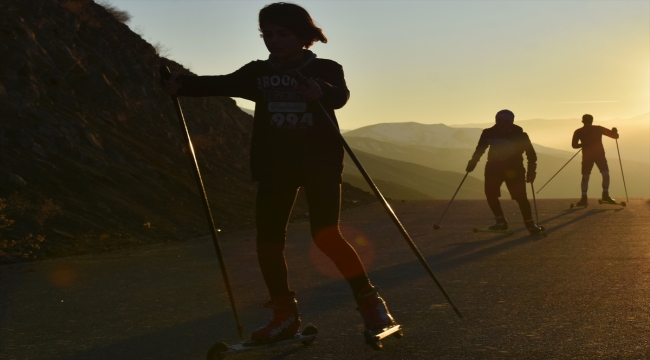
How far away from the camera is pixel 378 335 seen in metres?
4.65

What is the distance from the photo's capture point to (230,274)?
8.96 m

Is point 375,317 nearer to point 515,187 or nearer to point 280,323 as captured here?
point 280,323

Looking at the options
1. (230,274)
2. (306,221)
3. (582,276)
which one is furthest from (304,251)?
(306,221)

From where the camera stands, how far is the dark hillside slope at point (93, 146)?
451 inches

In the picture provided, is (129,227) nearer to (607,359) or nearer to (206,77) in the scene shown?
(206,77)

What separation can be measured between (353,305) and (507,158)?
6.78 meters

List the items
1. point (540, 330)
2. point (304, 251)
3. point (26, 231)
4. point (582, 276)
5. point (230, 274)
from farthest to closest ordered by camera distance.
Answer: point (304, 251) < point (26, 231) < point (230, 274) < point (582, 276) < point (540, 330)

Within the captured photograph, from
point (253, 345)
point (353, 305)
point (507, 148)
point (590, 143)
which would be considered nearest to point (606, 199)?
point (590, 143)

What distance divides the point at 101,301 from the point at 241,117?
21.1 meters

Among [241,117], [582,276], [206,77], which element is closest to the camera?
[206,77]

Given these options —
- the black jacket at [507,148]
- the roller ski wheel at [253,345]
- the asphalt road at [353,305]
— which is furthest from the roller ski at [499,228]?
the roller ski wheel at [253,345]

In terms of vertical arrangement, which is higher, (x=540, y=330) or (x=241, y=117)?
(x=241, y=117)

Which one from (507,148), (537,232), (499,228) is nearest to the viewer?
(537,232)

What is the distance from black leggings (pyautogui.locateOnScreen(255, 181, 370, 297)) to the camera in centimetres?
491
